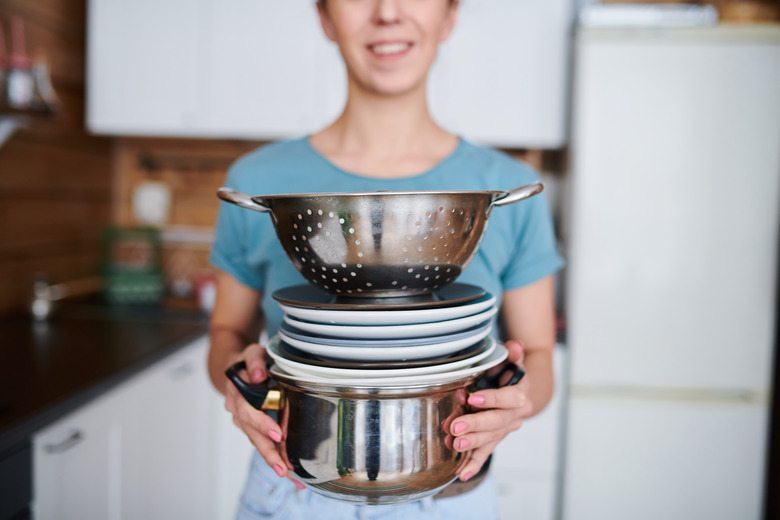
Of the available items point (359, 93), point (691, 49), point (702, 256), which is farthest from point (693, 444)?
point (359, 93)

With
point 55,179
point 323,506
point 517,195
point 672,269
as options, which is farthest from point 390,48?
A: point 55,179

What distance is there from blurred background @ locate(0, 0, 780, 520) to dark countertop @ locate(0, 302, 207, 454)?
0.05 ft

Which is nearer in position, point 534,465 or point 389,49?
point 389,49

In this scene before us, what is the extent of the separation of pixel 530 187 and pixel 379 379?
8.5 inches

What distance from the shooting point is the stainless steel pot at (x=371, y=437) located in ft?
1.75

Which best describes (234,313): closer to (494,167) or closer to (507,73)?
(494,167)

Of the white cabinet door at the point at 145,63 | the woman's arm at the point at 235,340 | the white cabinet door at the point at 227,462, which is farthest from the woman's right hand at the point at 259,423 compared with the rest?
the white cabinet door at the point at 145,63

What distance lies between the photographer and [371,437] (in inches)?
21.0

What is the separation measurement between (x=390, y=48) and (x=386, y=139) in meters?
0.14

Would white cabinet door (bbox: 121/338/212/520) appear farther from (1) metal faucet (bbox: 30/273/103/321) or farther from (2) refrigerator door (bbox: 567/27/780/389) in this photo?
(2) refrigerator door (bbox: 567/27/780/389)

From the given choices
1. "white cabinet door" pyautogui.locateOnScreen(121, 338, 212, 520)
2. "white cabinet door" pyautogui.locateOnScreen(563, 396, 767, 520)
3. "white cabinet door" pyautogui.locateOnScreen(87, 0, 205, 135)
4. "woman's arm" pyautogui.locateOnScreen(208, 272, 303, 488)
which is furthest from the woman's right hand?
"white cabinet door" pyautogui.locateOnScreen(87, 0, 205, 135)

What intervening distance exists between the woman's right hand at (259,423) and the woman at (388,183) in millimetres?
198

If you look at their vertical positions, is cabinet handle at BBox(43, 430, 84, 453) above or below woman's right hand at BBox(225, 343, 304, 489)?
below

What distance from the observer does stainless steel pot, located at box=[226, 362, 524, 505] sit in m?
0.53
